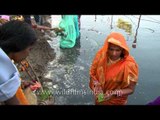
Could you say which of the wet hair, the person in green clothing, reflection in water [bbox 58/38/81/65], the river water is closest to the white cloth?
the wet hair

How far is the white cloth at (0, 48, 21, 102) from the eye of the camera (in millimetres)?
942

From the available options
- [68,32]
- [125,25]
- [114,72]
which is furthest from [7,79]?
[125,25]

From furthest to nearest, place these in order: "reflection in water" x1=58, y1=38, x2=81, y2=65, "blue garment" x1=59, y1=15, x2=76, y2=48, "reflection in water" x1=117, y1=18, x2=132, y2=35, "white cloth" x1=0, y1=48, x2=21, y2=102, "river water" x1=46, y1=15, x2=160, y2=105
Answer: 1. "reflection in water" x1=117, y1=18, x2=132, y2=35
2. "blue garment" x1=59, y1=15, x2=76, y2=48
3. "reflection in water" x1=58, y1=38, x2=81, y2=65
4. "river water" x1=46, y1=15, x2=160, y2=105
5. "white cloth" x1=0, y1=48, x2=21, y2=102

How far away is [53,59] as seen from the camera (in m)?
5.69

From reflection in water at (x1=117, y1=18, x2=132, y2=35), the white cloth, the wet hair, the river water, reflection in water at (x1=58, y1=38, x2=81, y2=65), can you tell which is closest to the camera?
the white cloth

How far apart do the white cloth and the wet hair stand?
297 millimetres

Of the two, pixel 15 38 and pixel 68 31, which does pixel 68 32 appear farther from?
pixel 15 38

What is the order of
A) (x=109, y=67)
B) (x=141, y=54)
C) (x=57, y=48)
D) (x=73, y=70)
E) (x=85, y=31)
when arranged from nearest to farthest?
(x=109, y=67), (x=73, y=70), (x=141, y=54), (x=57, y=48), (x=85, y=31)

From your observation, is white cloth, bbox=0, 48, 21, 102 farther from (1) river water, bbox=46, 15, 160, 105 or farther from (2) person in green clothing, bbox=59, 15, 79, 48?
(2) person in green clothing, bbox=59, 15, 79, 48

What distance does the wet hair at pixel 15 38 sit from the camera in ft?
4.14
